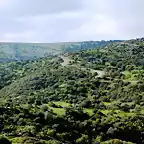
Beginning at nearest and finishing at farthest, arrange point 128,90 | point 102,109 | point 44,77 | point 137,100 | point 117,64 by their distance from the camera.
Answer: point 102,109, point 137,100, point 128,90, point 44,77, point 117,64

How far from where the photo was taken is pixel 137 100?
126 metres

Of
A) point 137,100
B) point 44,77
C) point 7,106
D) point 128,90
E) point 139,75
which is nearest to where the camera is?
point 7,106

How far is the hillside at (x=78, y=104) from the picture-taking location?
83000 mm

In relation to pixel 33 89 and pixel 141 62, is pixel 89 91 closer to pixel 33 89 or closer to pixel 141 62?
pixel 33 89

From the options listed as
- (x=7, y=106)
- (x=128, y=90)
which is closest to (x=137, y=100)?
Result: (x=128, y=90)

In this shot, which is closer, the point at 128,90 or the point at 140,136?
the point at 140,136

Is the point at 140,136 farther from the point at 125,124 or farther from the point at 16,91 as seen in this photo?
the point at 16,91

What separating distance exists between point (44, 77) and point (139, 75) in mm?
41534

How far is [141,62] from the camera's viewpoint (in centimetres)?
18912

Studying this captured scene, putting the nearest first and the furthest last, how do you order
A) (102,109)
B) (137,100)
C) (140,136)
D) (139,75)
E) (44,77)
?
(140,136), (102,109), (137,100), (139,75), (44,77)

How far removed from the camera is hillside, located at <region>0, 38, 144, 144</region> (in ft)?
272

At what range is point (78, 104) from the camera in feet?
398

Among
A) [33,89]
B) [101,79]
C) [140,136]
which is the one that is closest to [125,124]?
[140,136]

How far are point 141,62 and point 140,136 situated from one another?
101m
